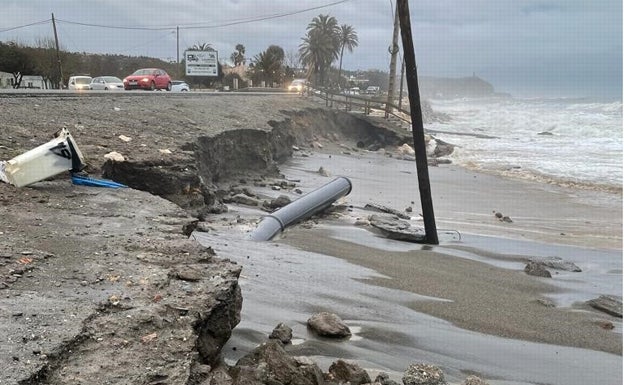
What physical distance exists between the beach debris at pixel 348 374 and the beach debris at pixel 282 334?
2.02 feet

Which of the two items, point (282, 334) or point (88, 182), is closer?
point (282, 334)

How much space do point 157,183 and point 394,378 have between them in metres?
4.77

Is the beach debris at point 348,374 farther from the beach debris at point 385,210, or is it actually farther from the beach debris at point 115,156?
the beach debris at point 385,210

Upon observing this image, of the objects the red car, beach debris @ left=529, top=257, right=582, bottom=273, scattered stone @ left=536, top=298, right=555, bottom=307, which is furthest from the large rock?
the red car

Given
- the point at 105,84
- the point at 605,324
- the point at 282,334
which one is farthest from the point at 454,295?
the point at 105,84

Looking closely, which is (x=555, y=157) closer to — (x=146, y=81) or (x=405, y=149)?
(x=405, y=149)

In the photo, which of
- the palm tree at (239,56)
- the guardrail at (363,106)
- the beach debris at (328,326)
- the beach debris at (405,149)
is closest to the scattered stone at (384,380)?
the beach debris at (328,326)

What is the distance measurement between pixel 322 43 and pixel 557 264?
63.8 metres

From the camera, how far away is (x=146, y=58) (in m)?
78.3

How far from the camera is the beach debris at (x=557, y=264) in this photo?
7932 millimetres

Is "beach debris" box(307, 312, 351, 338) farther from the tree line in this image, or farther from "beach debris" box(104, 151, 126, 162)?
the tree line

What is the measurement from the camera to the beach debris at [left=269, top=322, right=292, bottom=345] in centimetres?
417

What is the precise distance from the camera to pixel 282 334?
420 cm

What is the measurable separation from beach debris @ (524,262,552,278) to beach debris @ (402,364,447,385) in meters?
4.41
